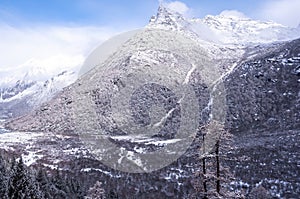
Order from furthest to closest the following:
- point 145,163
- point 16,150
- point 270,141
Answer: point 16,150 < point 270,141 < point 145,163

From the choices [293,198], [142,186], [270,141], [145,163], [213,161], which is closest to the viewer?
[213,161]

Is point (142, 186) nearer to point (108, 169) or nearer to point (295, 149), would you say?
point (108, 169)

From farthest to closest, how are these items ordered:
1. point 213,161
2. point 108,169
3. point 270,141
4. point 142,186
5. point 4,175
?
point 270,141 < point 108,169 < point 142,186 < point 4,175 < point 213,161

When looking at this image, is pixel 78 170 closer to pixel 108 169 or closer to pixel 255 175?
pixel 108 169

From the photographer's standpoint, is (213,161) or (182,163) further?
(182,163)

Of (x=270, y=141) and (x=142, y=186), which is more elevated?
(x=270, y=141)

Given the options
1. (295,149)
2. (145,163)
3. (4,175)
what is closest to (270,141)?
(295,149)

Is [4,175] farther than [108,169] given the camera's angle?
No

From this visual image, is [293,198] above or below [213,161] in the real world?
below

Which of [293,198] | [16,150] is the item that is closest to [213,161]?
[293,198]
